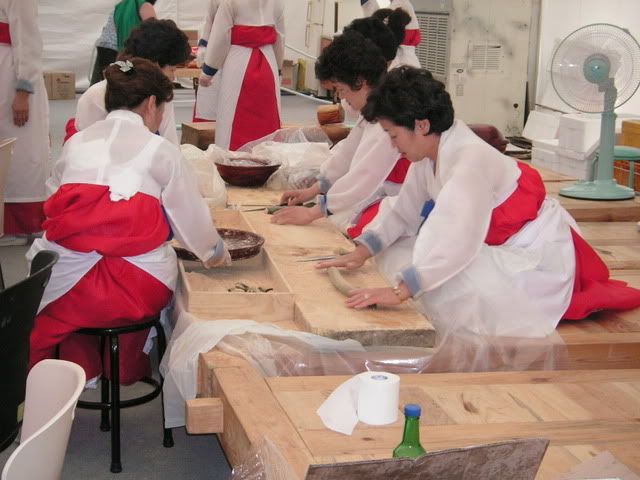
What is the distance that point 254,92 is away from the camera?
5777 millimetres

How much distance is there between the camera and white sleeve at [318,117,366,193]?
162 inches

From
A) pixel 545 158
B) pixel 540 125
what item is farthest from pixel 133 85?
pixel 540 125

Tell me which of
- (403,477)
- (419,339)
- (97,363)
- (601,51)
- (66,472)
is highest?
(601,51)

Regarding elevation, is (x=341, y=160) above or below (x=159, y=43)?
below

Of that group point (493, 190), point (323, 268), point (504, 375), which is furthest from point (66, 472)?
point (493, 190)

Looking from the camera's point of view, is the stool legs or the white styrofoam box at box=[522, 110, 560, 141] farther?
the white styrofoam box at box=[522, 110, 560, 141]

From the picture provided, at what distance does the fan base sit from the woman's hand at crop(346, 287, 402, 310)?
239cm

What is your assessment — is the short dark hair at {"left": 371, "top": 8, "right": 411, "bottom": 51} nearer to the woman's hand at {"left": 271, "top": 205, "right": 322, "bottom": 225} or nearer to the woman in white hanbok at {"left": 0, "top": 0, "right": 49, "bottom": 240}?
the woman's hand at {"left": 271, "top": 205, "right": 322, "bottom": 225}

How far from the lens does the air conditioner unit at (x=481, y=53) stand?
8.25 metres

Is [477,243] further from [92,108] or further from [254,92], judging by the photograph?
[254,92]

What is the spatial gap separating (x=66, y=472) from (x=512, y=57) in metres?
6.40

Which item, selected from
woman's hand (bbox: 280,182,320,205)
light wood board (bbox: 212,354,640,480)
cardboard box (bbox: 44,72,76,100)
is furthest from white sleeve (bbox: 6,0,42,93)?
cardboard box (bbox: 44,72,76,100)

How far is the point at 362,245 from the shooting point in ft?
11.0

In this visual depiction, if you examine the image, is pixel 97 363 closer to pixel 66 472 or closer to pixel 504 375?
pixel 66 472
